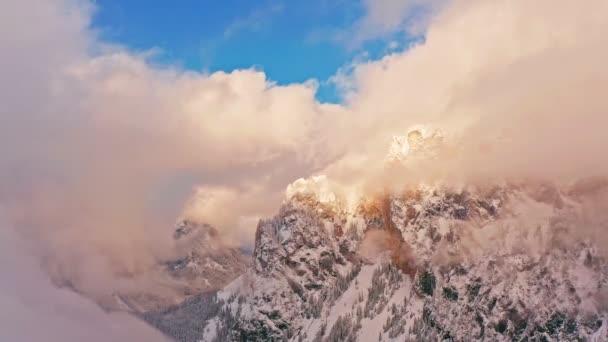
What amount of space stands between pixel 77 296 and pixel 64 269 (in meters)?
70.8

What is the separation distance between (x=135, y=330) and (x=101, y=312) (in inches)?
636

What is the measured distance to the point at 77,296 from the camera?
73625 millimetres

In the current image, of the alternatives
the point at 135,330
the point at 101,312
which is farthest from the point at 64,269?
the point at 101,312

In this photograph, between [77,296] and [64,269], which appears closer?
[77,296]

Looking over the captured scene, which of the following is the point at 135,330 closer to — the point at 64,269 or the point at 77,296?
the point at 77,296

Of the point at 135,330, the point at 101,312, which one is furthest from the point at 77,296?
the point at 135,330

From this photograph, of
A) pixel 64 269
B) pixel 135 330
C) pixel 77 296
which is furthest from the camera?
pixel 64 269

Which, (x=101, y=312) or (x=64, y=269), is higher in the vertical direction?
(x=64, y=269)

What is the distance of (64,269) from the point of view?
14012 cm

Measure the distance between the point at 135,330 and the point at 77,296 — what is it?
2128 cm

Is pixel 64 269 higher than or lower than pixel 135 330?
higher

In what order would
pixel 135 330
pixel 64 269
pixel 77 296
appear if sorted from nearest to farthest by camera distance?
pixel 77 296 → pixel 135 330 → pixel 64 269

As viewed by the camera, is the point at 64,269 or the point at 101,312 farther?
the point at 64,269

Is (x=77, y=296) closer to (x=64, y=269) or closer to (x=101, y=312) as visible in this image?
(x=101, y=312)
